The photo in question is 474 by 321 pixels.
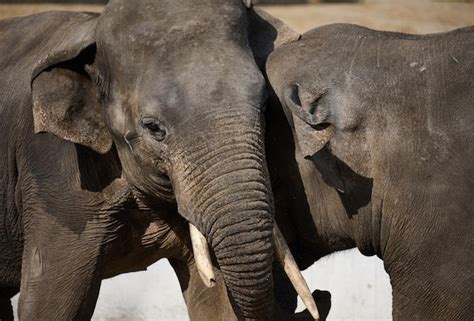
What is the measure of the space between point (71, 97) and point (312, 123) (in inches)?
40.0

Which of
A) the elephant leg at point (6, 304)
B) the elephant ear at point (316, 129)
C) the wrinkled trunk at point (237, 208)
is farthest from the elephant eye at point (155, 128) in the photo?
the elephant leg at point (6, 304)

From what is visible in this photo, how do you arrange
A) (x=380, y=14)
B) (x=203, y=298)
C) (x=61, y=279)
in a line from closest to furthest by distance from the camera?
1. (x=61, y=279)
2. (x=203, y=298)
3. (x=380, y=14)

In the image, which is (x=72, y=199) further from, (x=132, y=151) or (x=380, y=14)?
(x=380, y=14)

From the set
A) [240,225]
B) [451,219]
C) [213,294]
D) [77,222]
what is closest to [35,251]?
[77,222]

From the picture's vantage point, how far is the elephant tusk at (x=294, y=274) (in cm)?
641

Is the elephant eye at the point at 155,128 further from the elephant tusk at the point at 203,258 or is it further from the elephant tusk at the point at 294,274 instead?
the elephant tusk at the point at 294,274

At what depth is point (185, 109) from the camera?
640 centimetres

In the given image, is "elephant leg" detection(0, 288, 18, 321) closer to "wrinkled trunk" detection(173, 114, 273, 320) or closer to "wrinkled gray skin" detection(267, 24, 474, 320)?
"wrinkled gray skin" detection(267, 24, 474, 320)

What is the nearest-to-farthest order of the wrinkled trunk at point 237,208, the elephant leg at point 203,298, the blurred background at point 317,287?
the wrinkled trunk at point 237,208 → the elephant leg at point 203,298 → the blurred background at point 317,287

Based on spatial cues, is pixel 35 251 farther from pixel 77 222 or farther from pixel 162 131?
pixel 162 131

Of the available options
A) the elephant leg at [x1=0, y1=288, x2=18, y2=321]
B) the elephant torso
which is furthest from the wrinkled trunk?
the elephant leg at [x1=0, y1=288, x2=18, y2=321]

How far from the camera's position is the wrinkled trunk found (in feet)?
20.3

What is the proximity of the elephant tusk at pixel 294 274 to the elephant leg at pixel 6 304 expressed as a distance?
2375 mm

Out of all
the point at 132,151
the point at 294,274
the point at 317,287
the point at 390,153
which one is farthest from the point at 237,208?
the point at 317,287
